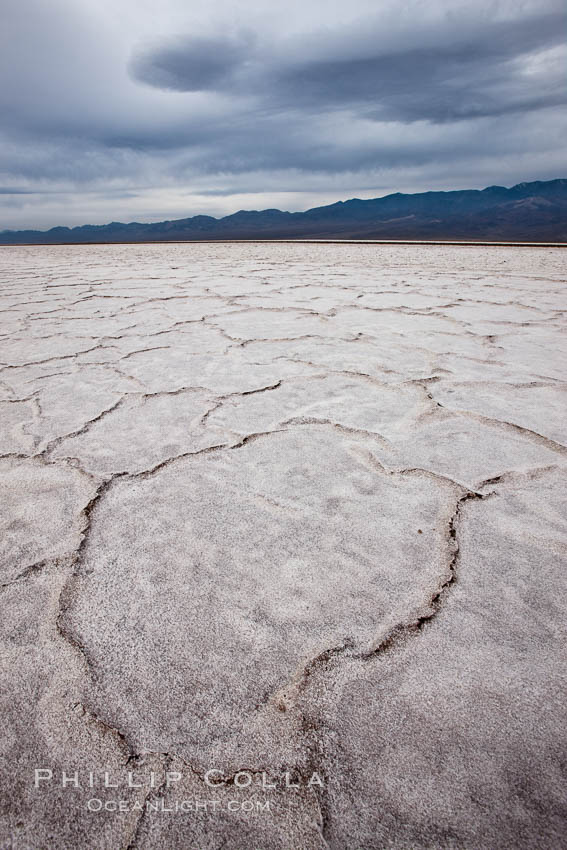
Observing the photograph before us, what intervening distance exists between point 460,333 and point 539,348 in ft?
1.19

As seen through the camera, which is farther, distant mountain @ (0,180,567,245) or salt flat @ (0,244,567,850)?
distant mountain @ (0,180,567,245)

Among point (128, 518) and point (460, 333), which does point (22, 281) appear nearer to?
point (460, 333)

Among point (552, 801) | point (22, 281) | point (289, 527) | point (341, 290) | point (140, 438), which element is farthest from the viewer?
point (22, 281)

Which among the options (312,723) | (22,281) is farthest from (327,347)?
(22,281)

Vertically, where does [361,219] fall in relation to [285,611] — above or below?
above

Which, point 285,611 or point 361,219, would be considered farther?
point 361,219

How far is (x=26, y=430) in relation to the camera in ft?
3.71

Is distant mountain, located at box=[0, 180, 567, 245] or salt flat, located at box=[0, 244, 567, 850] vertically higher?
distant mountain, located at box=[0, 180, 567, 245]

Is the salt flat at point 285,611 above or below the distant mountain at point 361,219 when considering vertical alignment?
below

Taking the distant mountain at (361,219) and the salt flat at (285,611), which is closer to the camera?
the salt flat at (285,611)

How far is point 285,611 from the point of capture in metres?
0.62

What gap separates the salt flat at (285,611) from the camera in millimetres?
420

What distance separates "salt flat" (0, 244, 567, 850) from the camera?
0.42 meters

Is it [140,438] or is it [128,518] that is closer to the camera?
[128,518]
